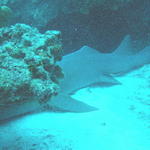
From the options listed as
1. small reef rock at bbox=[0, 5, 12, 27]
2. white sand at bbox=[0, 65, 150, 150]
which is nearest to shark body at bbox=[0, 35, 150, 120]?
white sand at bbox=[0, 65, 150, 150]

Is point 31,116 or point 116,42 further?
point 116,42

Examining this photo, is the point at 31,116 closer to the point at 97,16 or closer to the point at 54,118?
the point at 54,118

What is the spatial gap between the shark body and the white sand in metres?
0.23

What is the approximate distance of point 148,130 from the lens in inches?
114

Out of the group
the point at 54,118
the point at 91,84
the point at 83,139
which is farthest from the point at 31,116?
the point at 91,84

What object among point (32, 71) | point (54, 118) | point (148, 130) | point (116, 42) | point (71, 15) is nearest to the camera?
point (32, 71)

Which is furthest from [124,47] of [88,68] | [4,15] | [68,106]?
[4,15]

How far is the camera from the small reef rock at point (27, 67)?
83.3 inches

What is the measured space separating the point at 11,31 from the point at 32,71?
119cm

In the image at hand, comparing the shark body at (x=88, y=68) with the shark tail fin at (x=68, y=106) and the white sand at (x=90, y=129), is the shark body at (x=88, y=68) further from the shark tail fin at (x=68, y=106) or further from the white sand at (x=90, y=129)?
the white sand at (x=90, y=129)

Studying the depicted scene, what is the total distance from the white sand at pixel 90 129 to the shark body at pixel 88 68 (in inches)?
8.9

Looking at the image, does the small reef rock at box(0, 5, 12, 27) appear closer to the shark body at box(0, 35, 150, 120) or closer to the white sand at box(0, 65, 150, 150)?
the shark body at box(0, 35, 150, 120)

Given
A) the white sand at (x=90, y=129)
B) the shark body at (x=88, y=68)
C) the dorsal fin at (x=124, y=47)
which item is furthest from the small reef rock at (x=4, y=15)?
the white sand at (x=90, y=129)

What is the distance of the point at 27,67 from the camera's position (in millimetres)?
2318
